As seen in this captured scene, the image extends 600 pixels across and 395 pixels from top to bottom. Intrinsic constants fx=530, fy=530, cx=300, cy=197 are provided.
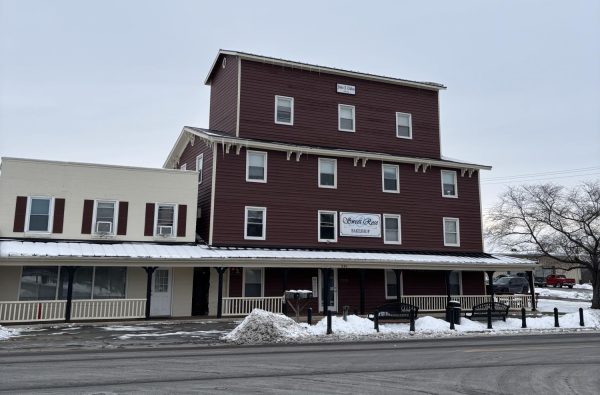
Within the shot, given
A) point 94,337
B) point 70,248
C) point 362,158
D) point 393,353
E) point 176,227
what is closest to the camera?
point 393,353

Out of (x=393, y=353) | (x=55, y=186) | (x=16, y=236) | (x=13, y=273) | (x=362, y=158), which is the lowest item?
(x=393, y=353)

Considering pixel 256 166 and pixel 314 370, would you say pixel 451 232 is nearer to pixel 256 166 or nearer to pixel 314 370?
pixel 256 166

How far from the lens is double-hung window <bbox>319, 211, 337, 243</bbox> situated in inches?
1114

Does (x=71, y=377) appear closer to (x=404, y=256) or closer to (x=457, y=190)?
(x=404, y=256)

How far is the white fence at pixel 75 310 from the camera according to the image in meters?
20.7

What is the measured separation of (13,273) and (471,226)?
2463cm

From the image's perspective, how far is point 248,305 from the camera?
24.7 metres

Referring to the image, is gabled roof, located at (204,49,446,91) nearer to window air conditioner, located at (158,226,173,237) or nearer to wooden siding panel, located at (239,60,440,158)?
wooden siding panel, located at (239,60,440,158)

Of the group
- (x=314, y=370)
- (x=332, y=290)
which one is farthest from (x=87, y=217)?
(x=314, y=370)

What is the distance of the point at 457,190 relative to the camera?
106 ft

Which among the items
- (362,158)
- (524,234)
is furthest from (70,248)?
(524,234)

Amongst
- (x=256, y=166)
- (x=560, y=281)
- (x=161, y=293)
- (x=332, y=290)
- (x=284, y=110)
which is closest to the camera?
(x=161, y=293)

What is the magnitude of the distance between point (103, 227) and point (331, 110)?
548 inches

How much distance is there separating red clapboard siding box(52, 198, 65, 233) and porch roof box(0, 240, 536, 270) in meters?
0.70
